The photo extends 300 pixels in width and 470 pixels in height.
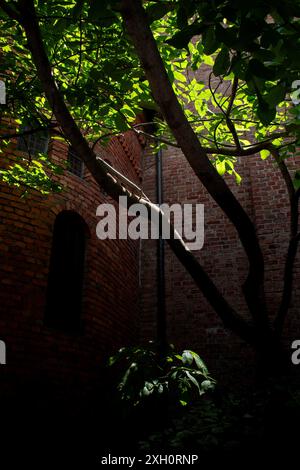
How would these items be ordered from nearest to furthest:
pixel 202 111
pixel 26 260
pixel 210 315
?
1. pixel 202 111
2. pixel 26 260
3. pixel 210 315

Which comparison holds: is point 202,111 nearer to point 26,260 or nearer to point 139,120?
point 26,260

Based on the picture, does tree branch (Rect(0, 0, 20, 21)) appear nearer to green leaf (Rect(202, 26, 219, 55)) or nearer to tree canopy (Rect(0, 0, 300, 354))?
tree canopy (Rect(0, 0, 300, 354))

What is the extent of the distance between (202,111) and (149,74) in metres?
2.35

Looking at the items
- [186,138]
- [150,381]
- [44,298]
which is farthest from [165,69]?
[44,298]

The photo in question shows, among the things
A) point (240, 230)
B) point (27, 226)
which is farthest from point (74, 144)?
point (27, 226)

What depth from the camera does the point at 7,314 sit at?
504cm

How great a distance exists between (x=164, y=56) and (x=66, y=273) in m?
3.69

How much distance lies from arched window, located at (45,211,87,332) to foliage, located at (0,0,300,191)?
1.94 meters

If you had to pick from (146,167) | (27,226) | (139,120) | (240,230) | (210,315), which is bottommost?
(210,315)

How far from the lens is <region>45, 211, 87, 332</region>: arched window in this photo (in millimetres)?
5922

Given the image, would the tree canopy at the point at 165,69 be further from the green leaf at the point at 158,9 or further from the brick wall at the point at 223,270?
the brick wall at the point at 223,270

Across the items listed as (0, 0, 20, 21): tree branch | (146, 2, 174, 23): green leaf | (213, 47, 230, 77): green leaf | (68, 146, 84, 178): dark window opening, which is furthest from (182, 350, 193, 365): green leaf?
(68, 146, 84, 178): dark window opening

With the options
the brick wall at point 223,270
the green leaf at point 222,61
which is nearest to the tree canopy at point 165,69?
the green leaf at point 222,61

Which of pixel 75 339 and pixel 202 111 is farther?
pixel 75 339
